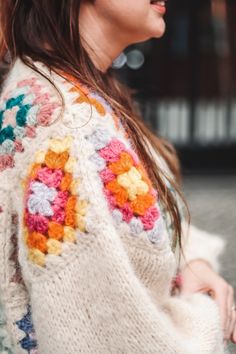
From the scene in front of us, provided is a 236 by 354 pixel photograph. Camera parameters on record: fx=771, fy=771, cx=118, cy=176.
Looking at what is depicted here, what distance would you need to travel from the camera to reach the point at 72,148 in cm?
135

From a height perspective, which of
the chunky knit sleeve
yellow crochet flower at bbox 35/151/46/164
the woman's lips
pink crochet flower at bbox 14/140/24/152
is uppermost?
the woman's lips

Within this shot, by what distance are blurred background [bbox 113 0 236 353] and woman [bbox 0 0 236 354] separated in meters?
6.03

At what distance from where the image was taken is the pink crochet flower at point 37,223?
52.5 inches

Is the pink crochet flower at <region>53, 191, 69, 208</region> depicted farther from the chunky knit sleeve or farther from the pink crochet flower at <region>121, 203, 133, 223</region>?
the pink crochet flower at <region>121, 203, 133, 223</region>

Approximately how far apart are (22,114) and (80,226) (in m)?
0.25

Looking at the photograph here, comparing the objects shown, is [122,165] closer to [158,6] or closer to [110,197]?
[110,197]

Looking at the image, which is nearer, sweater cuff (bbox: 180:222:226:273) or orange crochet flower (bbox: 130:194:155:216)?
orange crochet flower (bbox: 130:194:155:216)

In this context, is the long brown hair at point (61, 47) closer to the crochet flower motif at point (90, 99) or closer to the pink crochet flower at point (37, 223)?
the crochet flower motif at point (90, 99)

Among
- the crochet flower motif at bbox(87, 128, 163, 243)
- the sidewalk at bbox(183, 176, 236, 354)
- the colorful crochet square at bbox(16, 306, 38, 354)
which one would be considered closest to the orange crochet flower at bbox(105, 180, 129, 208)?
the crochet flower motif at bbox(87, 128, 163, 243)

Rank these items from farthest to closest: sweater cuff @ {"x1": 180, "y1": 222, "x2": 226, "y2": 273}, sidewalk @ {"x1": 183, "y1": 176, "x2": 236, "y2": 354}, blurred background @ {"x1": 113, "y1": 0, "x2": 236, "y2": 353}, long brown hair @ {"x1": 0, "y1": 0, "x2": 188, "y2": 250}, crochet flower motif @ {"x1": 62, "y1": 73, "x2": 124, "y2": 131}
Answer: blurred background @ {"x1": 113, "y1": 0, "x2": 236, "y2": 353} < sidewalk @ {"x1": 183, "y1": 176, "x2": 236, "y2": 354} < sweater cuff @ {"x1": 180, "y1": 222, "x2": 226, "y2": 273} < long brown hair @ {"x1": 0, "y1": 0, "x2": 188, "y2": 250} < crochet flower motif @ {"x1": 62, "y1": 73, "x2": 124, "y2": 131}

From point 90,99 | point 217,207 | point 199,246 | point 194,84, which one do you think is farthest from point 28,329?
point 194,84

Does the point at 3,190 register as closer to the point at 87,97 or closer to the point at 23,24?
the point at 87,97

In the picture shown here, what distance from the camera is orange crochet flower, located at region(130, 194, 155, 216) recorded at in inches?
53.9

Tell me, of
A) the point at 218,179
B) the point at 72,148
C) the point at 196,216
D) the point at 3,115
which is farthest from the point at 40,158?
the point at 218,179
